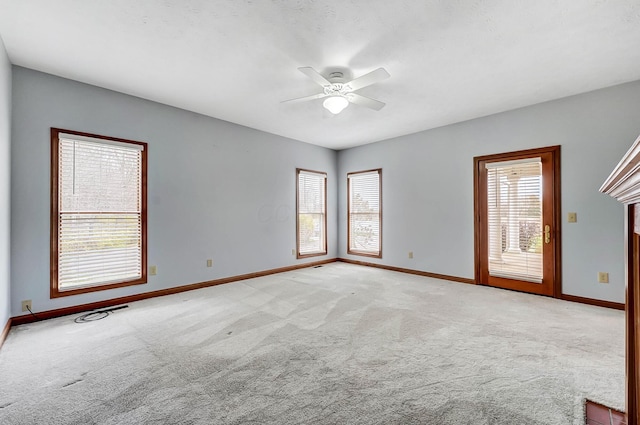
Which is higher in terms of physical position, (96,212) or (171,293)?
(96,212)

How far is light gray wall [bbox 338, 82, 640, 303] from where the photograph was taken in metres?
3.37

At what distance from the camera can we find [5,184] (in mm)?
2666

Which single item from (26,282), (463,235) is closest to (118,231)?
(26,282)

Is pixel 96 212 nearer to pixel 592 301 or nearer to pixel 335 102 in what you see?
pixel 335 102

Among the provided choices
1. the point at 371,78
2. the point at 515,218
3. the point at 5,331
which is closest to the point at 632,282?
the point at 371,78

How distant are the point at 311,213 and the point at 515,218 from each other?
360 cm

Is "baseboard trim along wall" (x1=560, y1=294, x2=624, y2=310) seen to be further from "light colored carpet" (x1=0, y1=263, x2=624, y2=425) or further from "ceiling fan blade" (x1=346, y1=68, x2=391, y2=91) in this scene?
"ceiling fan blade" (x1=346, y1=68, x2=391, y2=91)

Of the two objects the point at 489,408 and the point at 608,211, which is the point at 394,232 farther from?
the point at 489,408

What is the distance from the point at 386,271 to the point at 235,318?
3258 mm

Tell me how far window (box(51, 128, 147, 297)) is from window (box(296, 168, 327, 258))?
285cm

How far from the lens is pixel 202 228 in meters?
4.32

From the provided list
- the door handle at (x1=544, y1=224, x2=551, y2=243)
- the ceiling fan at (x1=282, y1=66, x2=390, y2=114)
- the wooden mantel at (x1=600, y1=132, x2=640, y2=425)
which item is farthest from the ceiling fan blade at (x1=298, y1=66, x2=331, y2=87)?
the door handle at (x1=544, y1=224, x2=551, y2=243)

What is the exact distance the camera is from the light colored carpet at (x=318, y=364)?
64.1 inches

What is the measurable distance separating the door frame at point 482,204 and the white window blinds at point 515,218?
9 centimetres
